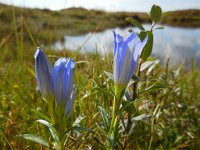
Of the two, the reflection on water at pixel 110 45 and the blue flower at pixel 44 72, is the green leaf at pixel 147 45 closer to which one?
the reflection on water at pixel 110 45

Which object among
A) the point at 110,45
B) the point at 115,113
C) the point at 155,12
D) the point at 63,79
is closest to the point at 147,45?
the point at 155,12

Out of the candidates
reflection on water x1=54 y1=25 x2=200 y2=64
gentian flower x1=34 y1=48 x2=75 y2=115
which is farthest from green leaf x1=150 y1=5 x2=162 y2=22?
gentian flower x1=34 y1=48 x2=75 y2=115

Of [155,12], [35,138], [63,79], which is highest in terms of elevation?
[155,12]

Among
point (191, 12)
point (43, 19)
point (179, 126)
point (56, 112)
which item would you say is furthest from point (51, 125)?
point (191, 12)

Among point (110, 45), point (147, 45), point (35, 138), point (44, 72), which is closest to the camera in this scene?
point (44, 72)

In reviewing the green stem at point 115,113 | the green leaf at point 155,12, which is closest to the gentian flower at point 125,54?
the green stem at point 115,113

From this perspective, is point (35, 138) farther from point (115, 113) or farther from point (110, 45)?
point (110, 45)
